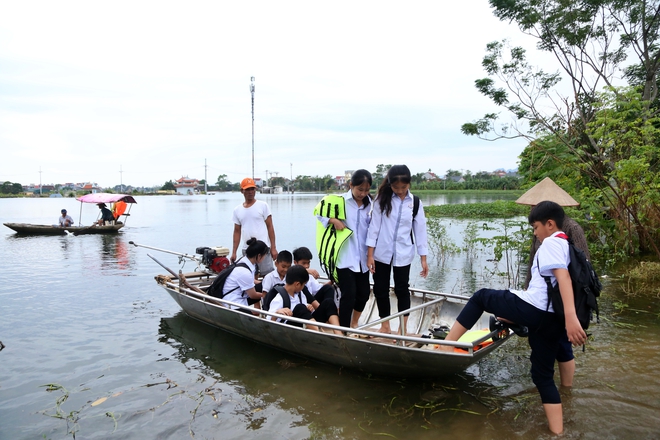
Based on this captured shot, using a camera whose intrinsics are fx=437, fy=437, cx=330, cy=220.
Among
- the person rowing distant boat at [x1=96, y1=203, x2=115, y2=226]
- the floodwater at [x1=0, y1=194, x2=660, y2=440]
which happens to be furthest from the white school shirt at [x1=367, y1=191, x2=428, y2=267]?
the person rowing distant boat at [x1=96, y1=203, x2=115, y2=226]

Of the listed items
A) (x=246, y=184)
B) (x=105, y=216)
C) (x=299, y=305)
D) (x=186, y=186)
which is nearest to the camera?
(x=299, y=305)

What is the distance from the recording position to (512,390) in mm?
4191

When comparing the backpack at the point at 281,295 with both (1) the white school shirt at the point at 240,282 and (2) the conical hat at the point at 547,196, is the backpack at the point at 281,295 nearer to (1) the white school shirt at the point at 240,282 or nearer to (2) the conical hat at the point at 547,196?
(1) the white school shirt at the point at 240,282

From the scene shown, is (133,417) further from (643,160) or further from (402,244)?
(643,160)

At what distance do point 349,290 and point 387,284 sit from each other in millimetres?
422

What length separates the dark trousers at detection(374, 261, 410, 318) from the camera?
4555 millimetres

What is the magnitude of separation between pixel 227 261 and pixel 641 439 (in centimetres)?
575

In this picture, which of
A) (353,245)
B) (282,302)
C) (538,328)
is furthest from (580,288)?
(282,302)

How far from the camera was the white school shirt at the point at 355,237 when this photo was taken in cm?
447

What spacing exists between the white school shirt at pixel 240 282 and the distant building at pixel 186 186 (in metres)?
102

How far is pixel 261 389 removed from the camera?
4.54m

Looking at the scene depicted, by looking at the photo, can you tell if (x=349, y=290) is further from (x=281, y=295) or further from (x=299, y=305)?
(x=281, y=295)

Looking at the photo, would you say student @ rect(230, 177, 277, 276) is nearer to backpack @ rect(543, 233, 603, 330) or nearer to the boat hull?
the boat hull

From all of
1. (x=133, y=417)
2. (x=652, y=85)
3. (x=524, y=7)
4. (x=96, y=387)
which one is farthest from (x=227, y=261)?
(x=652, y=85)
